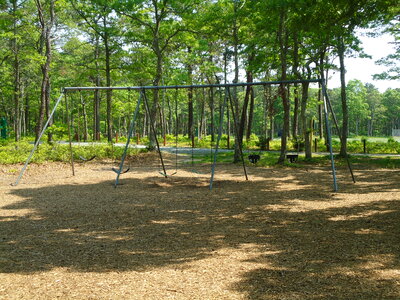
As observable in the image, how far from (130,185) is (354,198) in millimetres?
6399

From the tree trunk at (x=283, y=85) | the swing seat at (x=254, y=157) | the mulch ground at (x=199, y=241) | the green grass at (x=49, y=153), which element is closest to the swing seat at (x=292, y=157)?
the tree trunk at (x=283, y=85)

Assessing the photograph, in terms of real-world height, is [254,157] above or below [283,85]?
below

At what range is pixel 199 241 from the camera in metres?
5.39

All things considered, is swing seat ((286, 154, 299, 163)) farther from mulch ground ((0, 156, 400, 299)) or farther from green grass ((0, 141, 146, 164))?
green grass ((0, 141, 146, 164))

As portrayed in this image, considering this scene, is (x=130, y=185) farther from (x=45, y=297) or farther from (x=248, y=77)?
(x=248, y=77)

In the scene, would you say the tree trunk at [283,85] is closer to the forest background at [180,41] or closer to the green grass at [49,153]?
the forest background at [180,41]

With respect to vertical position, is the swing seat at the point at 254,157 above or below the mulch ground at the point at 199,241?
above

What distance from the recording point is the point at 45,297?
3488 millimetres

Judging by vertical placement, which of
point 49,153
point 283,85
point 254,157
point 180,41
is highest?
point 180,41

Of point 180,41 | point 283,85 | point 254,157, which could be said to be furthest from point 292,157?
point 180,41

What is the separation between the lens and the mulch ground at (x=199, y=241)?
3688 millimetres

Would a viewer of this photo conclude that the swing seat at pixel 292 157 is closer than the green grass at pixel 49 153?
No

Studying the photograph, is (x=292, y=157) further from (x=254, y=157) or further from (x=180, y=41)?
(x=180, y=41)

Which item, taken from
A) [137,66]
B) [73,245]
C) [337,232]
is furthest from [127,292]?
[137,66]
